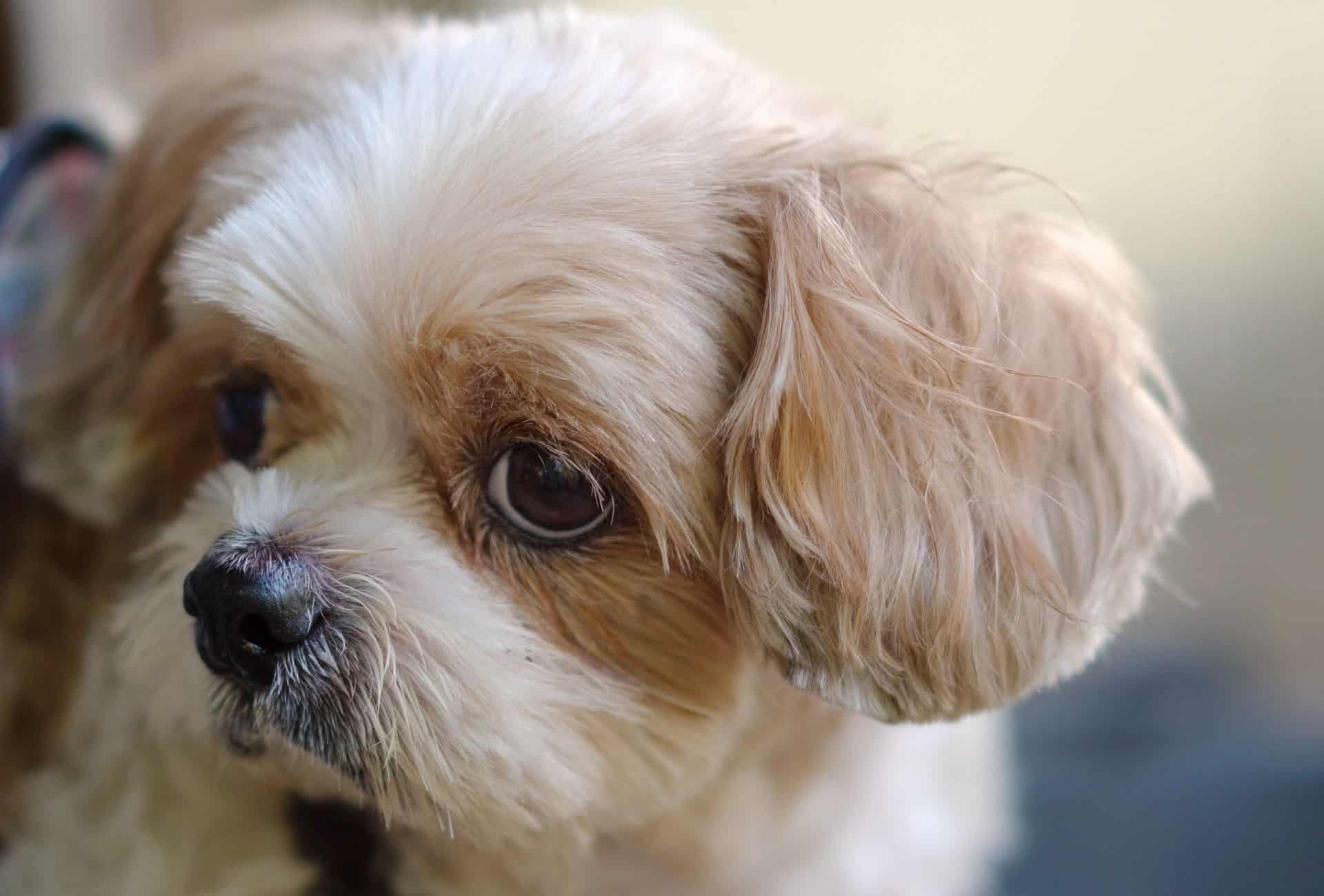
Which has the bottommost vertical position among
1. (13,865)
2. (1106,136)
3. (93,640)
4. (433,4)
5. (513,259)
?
(13,865)

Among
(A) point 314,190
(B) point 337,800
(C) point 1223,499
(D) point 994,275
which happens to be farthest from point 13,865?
(C) point 1223,499

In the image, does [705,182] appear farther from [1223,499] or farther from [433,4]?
[433,4]

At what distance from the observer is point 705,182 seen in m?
0.96

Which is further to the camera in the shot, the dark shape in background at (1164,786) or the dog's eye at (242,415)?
the dark shape in background at (1164,786)

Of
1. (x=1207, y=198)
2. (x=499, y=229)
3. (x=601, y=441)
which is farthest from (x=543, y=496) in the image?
(x=1207, y=198)

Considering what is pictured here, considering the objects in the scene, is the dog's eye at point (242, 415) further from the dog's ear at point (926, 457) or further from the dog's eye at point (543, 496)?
the dog's ear at point (926, 457)

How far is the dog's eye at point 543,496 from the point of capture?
3.04 ft

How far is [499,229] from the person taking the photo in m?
0.89

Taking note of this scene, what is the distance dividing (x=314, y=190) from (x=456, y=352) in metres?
0.20

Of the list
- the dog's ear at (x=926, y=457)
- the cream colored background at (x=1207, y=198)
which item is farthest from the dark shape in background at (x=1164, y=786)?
the dog's ear at (x=926, y=457)

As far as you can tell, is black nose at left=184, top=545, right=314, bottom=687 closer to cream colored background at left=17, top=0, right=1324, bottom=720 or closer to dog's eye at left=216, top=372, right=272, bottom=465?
dog's eye at left=216, top=372, right=272, bottom=465

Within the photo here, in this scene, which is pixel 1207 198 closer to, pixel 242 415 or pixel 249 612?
pixel 242 415

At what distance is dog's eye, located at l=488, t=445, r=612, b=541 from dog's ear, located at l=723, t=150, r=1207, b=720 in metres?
0.12

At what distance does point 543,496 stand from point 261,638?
0.26 m
